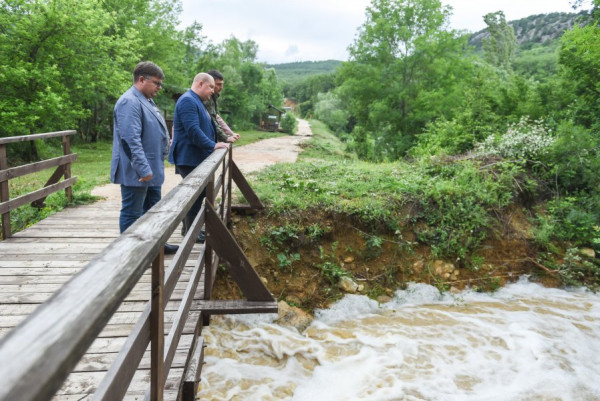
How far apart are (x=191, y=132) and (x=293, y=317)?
3245mm

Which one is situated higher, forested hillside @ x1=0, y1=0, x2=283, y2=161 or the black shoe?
forested hillside @ x1=0, y1=0, x2=283, y2=161

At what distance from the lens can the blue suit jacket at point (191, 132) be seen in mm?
4395

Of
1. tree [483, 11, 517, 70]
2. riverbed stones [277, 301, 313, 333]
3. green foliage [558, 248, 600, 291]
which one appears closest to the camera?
riverbed stones [277, 301, 313, 333]

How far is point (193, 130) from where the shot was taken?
4387 mm

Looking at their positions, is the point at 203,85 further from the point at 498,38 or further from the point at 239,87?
the point at 498,38

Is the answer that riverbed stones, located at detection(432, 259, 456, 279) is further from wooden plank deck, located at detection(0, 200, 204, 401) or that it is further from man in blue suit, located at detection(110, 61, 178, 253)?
man in blue suit, located at detection(110, 61, 178, 253)

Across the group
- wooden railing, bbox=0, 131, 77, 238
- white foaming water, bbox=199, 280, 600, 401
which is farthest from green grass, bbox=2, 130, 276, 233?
white foaming water, bbox=199, 280, 600, 401

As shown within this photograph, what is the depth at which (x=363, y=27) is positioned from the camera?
21.3m

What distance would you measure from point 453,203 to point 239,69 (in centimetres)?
3514

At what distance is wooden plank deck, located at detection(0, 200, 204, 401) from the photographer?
2.51 m

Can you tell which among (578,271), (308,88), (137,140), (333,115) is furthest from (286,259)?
(308,88)

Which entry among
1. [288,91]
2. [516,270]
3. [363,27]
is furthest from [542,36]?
[516,270]

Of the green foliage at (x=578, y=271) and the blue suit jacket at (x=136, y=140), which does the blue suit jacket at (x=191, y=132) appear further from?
the green foliage at (x=578, y=271)

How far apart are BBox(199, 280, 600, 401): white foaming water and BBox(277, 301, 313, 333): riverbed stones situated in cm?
13
